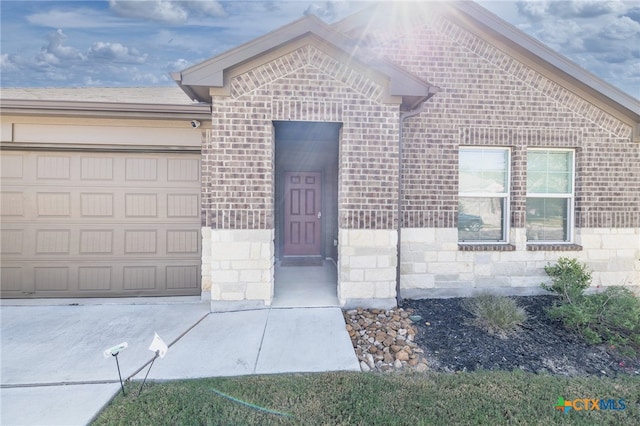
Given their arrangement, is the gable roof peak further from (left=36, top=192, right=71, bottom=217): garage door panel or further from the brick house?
(left=36, top=192, right=71, bottom=217): garage door panel

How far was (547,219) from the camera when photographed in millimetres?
5773

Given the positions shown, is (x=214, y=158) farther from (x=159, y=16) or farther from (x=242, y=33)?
(x=159, y=16)

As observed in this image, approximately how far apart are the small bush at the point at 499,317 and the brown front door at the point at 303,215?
4.58 meters

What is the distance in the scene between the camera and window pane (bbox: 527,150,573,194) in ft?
18.6

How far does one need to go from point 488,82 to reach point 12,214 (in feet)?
28.5

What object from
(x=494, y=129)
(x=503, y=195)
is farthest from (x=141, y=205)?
(x=503, y=195)

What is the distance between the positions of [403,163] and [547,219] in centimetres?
305

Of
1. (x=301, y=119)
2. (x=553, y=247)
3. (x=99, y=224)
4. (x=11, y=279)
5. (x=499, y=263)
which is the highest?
(x=301, y=119)

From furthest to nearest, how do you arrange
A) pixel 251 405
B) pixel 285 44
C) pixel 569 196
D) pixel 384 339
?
pixel 569 196 → pixel 285 44 → pixel 384 339 → pixel 251 405

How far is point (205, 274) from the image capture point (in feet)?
17.2

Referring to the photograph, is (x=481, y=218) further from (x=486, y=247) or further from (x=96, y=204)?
(x=96, y=204)

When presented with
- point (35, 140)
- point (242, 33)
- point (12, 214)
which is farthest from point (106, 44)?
point (12, 214)

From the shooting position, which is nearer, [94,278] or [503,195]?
[94,278]

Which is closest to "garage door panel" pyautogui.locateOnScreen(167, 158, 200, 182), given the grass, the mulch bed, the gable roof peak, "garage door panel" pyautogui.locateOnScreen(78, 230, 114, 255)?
the gable roof peak
